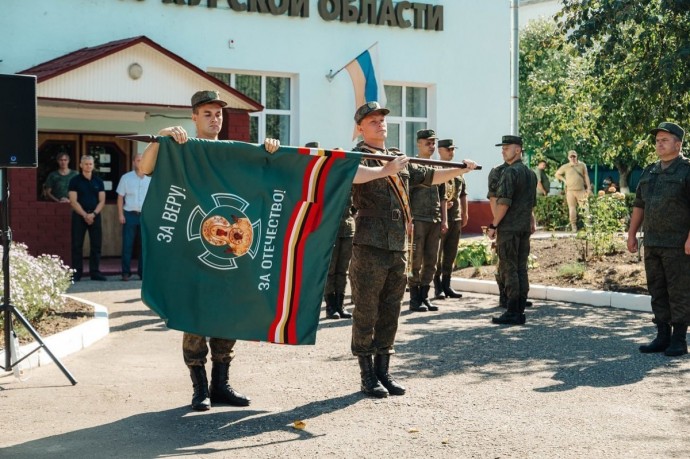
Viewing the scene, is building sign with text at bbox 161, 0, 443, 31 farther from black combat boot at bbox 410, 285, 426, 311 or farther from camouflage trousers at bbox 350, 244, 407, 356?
camouflage trousers at bbox 350, 244, 407, 356

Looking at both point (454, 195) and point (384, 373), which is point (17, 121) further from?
point (454, 195)

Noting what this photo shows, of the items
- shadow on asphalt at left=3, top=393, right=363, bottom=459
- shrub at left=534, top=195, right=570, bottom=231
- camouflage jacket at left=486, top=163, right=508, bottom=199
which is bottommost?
shadow on asphalt at left=3, top=393, right=363, bottom=459

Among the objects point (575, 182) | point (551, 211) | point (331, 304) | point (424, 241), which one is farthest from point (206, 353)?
point (551, 211)

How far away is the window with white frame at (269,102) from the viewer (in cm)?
2056

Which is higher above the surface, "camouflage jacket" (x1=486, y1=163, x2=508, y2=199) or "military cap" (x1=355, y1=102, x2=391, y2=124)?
"military cap" (x1=355, y1=102, x2=391, y2=124)

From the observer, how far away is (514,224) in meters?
11.4

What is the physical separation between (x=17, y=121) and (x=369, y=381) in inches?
138

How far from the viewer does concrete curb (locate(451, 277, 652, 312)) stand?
41.2 feet

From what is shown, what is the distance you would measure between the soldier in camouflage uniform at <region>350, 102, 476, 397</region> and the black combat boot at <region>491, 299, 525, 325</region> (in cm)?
386

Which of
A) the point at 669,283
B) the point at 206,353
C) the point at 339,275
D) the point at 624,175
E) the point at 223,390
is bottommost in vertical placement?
the point at 223,390

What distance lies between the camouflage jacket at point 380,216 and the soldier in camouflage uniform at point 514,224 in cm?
399

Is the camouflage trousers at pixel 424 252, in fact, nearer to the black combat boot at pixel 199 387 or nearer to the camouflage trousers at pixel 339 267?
the camouflage trousers at pixel 339 267

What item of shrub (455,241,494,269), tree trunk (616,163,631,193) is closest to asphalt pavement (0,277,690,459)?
shrub (455,241,494,269)

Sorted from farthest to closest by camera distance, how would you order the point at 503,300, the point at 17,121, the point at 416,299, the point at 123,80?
1. the point at 123,80
2. the point at 503,300
3. the point at 416,299
4. the point at 17,121
